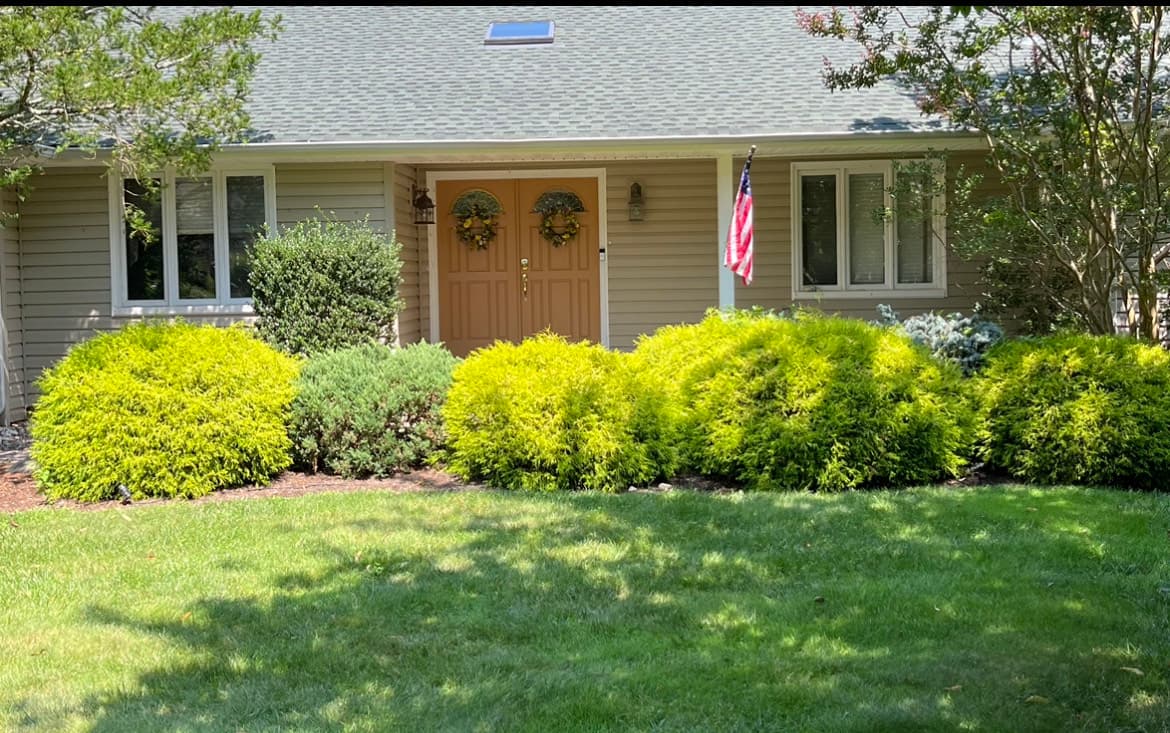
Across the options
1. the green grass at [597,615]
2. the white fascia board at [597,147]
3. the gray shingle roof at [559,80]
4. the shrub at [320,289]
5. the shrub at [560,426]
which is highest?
the gray shingle roof at [559,80]

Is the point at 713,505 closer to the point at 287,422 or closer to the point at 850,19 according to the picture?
the point at 287,422

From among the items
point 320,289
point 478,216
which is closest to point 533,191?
point 478,216

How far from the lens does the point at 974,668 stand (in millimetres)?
3926

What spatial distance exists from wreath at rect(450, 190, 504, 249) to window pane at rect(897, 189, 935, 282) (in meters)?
4.50

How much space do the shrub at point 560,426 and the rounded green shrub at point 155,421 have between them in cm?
138

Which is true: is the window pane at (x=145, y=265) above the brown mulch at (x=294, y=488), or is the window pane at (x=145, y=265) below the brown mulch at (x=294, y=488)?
above

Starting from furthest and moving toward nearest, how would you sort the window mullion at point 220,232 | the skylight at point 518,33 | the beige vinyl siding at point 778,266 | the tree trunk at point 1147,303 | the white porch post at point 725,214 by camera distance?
the skylight at point 518,33 < the beige vinyl siding at point 778,266 < the window mullion at point 220,232 < the white porch post at point 725,214 < the tree trunk at point 1147,303

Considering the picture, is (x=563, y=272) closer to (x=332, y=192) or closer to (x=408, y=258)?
(x=408, y=258)

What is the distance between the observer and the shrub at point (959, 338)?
848 cm

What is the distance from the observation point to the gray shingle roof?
35.9ft

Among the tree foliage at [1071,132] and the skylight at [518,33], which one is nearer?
the tree foliage at [1071,132]

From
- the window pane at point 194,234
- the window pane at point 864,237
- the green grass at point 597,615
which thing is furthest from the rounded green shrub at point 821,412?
the window pane at point 194,234

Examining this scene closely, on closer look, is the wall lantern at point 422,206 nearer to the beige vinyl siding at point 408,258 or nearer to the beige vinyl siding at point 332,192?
the beige vinyl siding at point 408,258

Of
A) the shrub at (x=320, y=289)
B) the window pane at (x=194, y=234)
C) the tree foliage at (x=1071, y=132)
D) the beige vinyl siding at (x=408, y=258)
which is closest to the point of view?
the tree foliage at (x=1071, y=132)
